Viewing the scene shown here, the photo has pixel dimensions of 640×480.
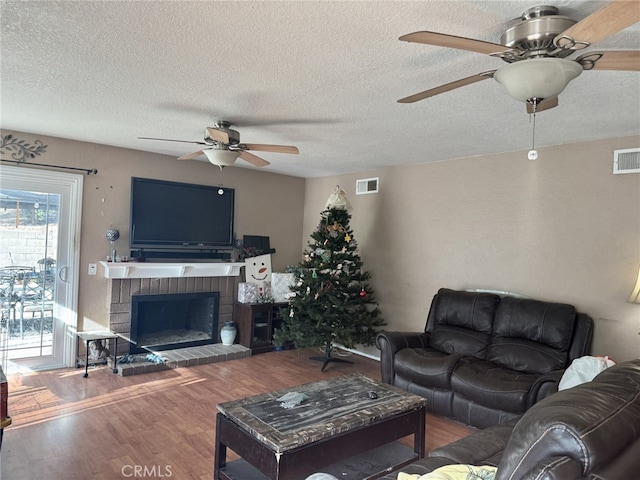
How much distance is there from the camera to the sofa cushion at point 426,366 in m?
3.61

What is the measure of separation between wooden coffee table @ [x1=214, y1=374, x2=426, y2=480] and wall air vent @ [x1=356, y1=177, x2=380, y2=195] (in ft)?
10.5

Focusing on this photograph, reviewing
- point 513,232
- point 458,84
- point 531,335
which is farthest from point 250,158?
point 531,335

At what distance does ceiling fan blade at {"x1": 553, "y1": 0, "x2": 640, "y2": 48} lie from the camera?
136 centimetres

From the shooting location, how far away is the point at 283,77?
2.62 meters

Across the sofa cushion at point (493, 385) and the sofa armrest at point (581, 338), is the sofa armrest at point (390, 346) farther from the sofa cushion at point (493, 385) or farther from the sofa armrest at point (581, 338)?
the sofa armrest at point (581, 338)

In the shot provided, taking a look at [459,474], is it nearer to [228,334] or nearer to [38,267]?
[228,334]

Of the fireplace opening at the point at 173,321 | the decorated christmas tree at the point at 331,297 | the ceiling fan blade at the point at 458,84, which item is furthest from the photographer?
the fireplace opening at the point at 173,321

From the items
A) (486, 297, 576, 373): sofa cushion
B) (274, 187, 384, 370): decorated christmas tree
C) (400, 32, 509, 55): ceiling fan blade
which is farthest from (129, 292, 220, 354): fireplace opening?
(400, 32, 509, 55): ceiling fan blade

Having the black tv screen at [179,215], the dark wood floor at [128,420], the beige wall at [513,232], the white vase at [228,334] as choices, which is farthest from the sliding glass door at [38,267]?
Result: the beige wall at [513,232]

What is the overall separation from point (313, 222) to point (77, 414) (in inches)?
161

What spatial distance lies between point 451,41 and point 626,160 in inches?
112

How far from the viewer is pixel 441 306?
175 inches

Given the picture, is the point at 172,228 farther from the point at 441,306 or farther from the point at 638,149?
the point at 638,149

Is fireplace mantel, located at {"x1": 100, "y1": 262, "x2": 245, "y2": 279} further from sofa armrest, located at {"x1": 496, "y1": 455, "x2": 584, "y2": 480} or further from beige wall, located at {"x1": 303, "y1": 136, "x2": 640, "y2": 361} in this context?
sofa armrest, located at {"x1": 496, "y1": 455, "x2": 584, "y2": 480}
